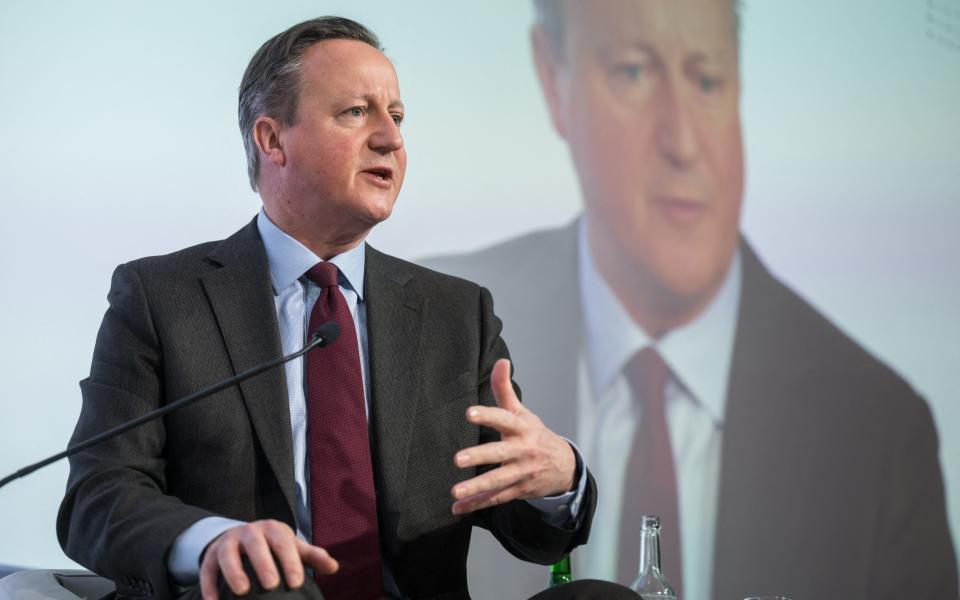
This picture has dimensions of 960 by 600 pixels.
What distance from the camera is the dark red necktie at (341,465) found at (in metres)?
1.56

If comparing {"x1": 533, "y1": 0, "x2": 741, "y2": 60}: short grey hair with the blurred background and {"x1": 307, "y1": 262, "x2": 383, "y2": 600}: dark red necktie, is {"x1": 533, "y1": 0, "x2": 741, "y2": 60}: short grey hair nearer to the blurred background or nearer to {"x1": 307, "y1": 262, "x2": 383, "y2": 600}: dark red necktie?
the blurred background

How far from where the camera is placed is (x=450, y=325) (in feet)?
6.09

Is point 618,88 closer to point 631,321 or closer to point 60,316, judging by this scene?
point 631,321

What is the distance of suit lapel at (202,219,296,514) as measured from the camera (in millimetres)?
1595

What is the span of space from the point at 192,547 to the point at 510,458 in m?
0.42

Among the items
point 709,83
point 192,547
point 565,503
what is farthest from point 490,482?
point 709,83

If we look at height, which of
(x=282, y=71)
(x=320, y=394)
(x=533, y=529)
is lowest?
(x=533, y=529)

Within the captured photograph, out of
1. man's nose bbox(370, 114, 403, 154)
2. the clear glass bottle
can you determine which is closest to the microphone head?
man's nose bbox(370, 114, 403, 154)

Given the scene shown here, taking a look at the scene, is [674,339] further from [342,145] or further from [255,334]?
[255,334]

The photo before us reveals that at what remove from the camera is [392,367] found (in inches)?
67.9

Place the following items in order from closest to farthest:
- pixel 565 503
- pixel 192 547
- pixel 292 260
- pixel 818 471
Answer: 1. pixel 192 547
2. pixel 565 503
3. pixel 292 260
4. pixel 818 471

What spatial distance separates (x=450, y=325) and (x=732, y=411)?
1.04m

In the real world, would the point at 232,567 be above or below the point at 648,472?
above

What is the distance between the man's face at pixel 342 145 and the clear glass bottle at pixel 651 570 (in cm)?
86
